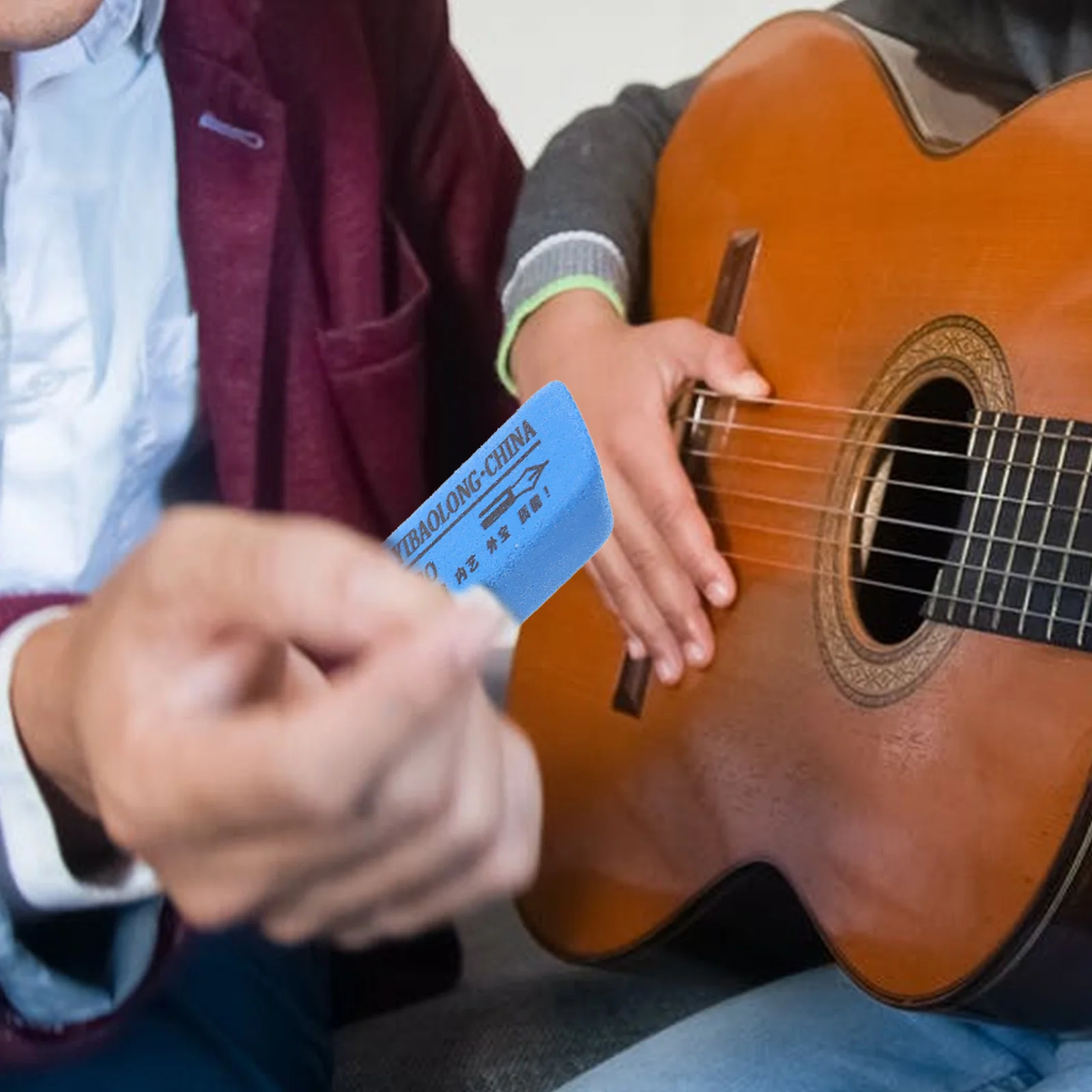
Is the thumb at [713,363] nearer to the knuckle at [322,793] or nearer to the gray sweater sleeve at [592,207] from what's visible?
the gray sweater sleeve at [592,207]

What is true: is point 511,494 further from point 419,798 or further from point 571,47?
point 571,47

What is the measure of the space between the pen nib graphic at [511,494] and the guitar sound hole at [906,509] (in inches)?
13.7

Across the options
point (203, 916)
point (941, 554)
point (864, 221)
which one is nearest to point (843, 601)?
point (941, 554)

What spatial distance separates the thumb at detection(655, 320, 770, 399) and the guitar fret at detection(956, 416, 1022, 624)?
0.54ft

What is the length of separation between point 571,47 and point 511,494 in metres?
1.16

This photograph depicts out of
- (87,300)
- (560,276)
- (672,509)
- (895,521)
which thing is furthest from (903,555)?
(87,300)

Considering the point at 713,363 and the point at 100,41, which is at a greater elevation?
the point at 100,41

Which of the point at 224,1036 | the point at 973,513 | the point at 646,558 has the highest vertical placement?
the point at 973,513

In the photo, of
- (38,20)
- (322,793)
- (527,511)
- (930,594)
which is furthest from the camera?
(930,594)

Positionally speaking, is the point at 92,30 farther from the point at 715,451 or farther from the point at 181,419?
the point at 715,451

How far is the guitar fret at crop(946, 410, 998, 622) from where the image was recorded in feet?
2.25

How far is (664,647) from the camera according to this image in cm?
84

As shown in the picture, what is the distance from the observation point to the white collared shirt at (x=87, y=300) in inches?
29.7

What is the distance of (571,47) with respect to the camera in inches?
59.6
